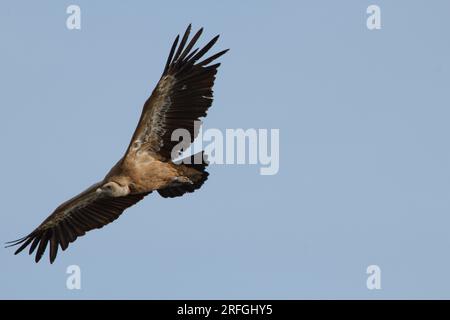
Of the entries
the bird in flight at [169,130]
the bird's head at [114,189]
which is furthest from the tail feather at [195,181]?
the bird's head at [114,189]

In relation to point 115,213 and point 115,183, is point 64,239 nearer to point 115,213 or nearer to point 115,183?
point 115,213

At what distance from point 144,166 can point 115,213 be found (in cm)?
179

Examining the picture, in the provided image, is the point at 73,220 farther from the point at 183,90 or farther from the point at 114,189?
the point at 183,90

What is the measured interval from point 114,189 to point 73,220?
1876 millimetres

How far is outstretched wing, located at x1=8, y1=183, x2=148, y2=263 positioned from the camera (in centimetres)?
1630

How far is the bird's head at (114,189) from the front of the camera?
14898 mm

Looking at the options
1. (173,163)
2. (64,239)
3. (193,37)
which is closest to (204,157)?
(173,163)

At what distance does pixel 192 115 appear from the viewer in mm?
14727

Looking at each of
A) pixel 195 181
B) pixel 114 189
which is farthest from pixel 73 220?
pixel 195 181

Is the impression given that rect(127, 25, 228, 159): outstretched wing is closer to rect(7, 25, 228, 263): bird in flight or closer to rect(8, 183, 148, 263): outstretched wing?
rect(7, 25, 228, 263): bird in flight

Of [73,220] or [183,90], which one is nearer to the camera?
[183,90]

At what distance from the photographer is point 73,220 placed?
1652 centimetres

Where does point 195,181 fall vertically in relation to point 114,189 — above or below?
above

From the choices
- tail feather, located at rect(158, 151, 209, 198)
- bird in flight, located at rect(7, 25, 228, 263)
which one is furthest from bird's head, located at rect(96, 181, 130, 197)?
tail feather, located at rect(158, 151, 209, 198)
